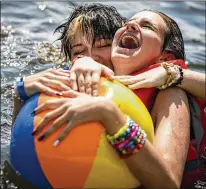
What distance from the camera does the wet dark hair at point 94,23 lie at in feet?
14.3

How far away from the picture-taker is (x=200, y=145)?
4.05 m

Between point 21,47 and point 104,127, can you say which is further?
point 21,47

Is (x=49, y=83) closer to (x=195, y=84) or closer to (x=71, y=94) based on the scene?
(x=71, y=94)

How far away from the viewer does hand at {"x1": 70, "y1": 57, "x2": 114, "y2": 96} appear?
338cm

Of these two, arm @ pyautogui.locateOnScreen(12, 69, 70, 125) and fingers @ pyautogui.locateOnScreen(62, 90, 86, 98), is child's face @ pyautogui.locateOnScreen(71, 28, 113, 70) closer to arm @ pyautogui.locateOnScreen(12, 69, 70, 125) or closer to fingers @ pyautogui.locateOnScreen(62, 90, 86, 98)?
arm @ pyautogui.locateOnScreen(12, 69, 70, 125)

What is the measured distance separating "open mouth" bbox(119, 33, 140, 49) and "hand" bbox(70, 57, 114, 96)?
632mm

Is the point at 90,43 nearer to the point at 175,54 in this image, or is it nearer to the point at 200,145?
the point at 175,54

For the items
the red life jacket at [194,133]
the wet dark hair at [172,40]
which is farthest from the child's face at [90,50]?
the wet dark hair at [172,40]

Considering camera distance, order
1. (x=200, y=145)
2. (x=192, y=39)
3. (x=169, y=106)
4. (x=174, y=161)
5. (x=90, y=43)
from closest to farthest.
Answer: (x=174, y=161) → (x=169, y=106) → (x=200, y=145) → (x=90, y=43) → (x=192, y=39)

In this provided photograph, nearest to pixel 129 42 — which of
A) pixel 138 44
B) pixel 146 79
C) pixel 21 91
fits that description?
pixel 138 44

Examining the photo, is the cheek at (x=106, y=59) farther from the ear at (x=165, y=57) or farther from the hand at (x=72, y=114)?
the hand at (x=72, y=114)

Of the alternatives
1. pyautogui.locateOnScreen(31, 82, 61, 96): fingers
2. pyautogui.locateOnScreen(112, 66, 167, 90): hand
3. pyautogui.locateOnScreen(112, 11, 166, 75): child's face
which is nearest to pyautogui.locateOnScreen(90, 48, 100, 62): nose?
pyautogui.locateOnScreen(112, 11, 166, 75): child's face

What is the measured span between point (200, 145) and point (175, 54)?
81cm

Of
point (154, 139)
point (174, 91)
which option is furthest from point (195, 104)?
point (154, 139)
